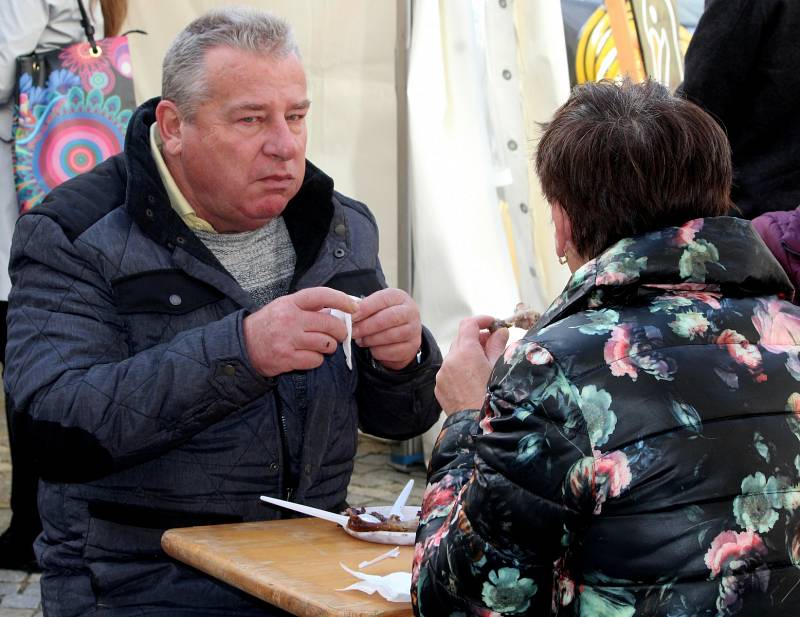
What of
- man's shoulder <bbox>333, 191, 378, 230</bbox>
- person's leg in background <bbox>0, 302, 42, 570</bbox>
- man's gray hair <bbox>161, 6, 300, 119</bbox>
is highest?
man's gray hair <bbox>161, 6, 300, 119</bbox>

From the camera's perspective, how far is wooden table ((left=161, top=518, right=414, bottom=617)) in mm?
1872

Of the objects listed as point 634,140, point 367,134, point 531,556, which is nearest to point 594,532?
point 531,556

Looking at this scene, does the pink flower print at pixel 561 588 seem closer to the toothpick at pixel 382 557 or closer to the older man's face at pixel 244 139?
the toothpick at pixel 382 557

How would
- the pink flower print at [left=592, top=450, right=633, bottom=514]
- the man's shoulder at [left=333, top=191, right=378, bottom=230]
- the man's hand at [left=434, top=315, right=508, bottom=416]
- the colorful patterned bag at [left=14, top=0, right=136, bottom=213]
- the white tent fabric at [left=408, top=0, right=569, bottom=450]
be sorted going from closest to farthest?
the pink flower print at [left=592, top=450, right=633, bottom=514] → the man's hand at [left=434, top=315, right=508, bottom=416] → the man's shoulder at [left=333, top=191, right=378, bottom=230] → the colorful patterned bag at [left=14, top=0, right=136, bottom=213] → the white tent fabric at [left=408, top=0, right=569, bottom=450]

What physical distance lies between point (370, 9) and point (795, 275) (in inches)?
Result: 124

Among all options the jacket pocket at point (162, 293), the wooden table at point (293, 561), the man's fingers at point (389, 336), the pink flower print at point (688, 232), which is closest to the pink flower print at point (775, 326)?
the pink flower print at point (688, 232)

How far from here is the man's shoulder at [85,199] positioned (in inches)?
99.3

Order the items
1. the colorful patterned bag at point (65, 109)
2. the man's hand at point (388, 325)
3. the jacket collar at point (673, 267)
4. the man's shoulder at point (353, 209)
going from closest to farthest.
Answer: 1. the jacket collar at point (673, 267)
2. the man's hand at point (388, 325)
3. the man's shoulder at point (353, 209)
4. the colorful patterned bag at point (65, 109)

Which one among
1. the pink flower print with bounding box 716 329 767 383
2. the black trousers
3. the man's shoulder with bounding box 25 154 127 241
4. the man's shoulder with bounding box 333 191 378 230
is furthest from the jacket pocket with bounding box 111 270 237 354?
the black trousers

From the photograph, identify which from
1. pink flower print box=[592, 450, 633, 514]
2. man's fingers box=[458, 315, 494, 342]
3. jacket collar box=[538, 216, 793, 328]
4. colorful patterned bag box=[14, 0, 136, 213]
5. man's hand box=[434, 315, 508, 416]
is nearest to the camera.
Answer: pink flower print box=[592, 450, 633, 514]

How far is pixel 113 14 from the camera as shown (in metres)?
4.35

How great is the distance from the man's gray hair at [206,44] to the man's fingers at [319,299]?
61 centimetres

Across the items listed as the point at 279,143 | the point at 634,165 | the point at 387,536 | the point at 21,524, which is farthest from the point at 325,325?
the point at 21,524

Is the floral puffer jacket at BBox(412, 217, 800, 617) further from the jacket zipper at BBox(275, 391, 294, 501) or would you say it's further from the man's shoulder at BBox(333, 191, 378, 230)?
the man's shoulder at BBox(333, 191, 378, 230)
